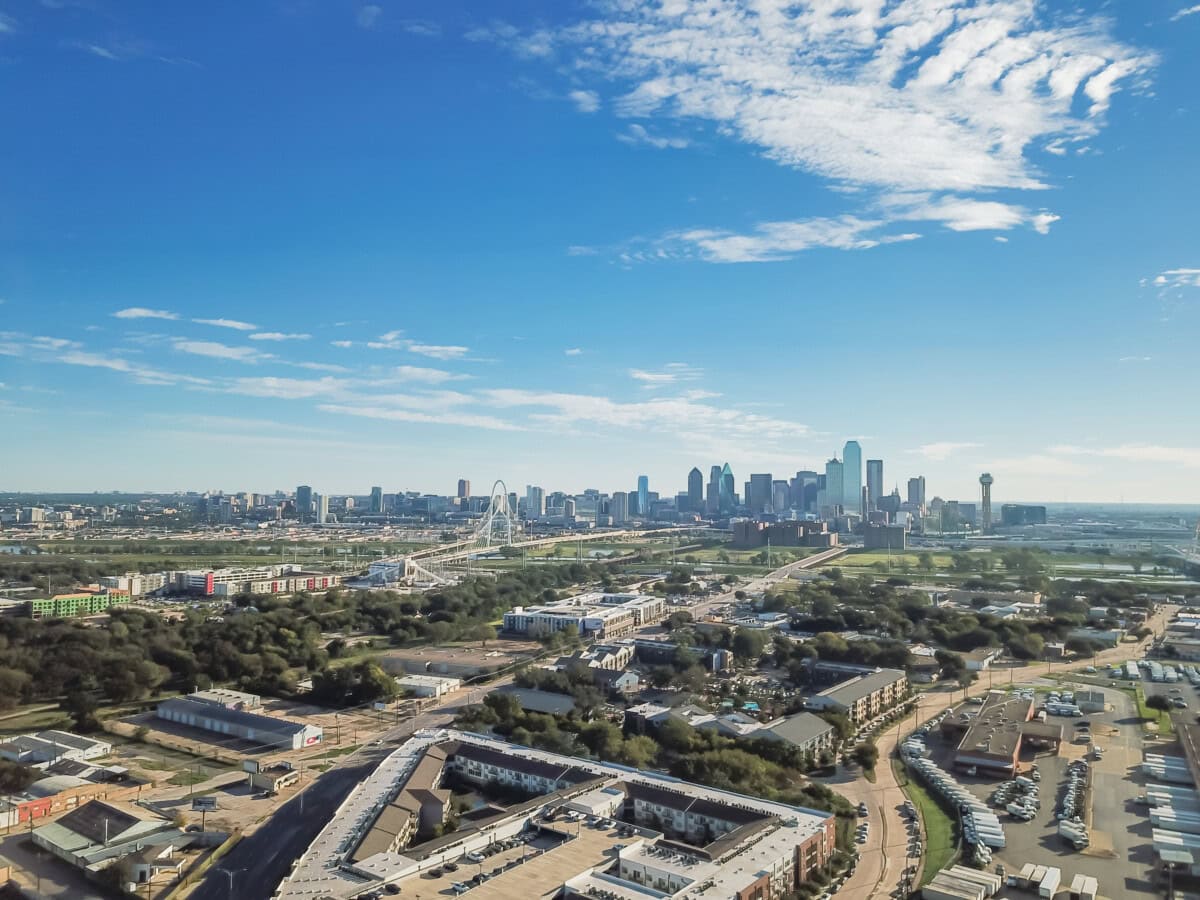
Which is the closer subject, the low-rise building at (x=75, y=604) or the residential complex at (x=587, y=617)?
the residential complex at (x=587, y=617)

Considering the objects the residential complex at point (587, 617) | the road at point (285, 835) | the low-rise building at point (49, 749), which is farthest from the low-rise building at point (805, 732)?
the residential complex at point (587, 617)

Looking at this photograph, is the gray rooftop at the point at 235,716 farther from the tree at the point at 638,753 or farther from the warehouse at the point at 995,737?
the warehouse at the point at 995,737

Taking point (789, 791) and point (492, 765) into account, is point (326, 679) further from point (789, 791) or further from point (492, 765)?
point (789, 791)

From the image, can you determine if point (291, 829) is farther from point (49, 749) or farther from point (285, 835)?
point (49, 749)

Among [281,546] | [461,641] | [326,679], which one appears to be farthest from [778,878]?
[281,546]

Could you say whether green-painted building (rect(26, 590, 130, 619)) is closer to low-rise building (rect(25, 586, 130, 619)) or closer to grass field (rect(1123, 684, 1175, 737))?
low-rise building (rect(25, 586, 130, 619))

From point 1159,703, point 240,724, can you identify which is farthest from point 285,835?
point 1159,703
